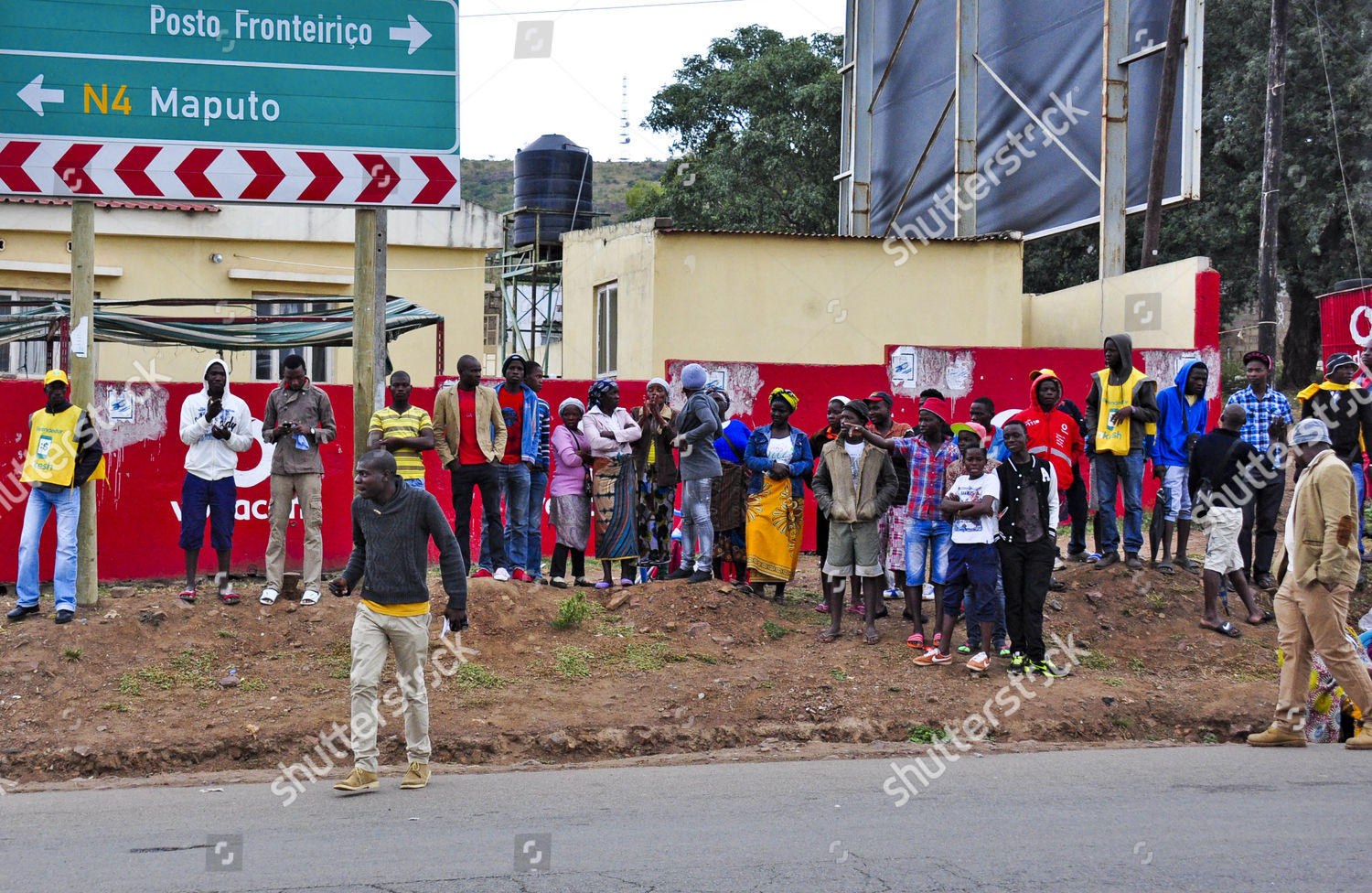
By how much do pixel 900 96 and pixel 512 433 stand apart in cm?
1634

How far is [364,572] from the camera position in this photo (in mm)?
7383

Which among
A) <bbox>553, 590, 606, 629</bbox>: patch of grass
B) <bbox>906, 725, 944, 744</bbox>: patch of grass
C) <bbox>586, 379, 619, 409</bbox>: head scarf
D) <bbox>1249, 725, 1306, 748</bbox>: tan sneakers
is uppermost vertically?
<bbox>586, 379, 619, 409</bbox>: head scarf

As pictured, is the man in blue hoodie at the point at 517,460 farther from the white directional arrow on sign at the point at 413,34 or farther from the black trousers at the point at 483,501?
the white directional arrow on sign at the point at 413,34

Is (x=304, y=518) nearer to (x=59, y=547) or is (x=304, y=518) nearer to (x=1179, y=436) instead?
(x=59, y=547)

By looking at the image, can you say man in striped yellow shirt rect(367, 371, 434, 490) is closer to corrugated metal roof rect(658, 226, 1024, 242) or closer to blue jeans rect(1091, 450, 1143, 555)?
blue jeans rect(1091, 450, 1143, 555)

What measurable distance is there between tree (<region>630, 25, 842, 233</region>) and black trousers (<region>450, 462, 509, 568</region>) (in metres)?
25.2

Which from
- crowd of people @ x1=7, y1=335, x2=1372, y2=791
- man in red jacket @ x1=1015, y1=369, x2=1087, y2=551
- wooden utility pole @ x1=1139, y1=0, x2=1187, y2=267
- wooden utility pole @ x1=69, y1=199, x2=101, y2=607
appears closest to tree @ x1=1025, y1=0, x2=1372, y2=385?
wooden utility pole @ x1=1139, y1=0, x2=1187, y2=267

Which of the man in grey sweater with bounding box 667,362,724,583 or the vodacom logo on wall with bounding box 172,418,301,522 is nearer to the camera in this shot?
the man in grey sweater with bounding box 667,362,724,583

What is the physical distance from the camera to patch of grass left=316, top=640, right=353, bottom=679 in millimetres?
9367

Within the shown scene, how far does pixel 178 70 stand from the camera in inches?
387

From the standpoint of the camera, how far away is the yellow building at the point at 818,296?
19047 mm

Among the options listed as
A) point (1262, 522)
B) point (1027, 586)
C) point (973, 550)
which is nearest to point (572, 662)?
point (973, 550)

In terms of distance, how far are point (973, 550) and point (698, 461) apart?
2682 mm

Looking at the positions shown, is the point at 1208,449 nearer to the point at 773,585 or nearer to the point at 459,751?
the point at 773,585
